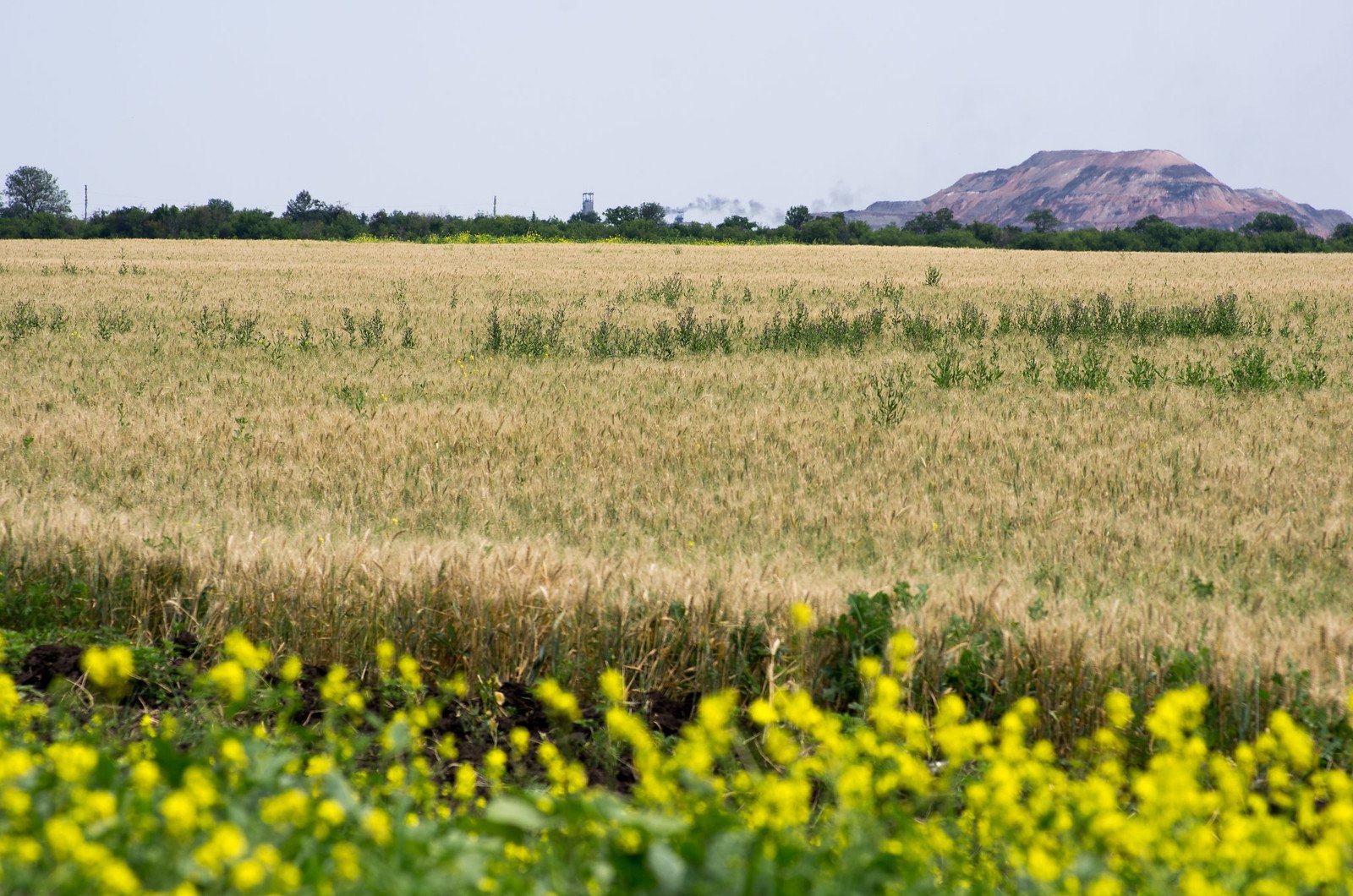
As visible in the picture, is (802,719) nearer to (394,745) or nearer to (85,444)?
(394,745)

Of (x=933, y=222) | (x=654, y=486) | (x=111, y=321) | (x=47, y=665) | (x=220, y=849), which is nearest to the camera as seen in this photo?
(x=220, y=849)

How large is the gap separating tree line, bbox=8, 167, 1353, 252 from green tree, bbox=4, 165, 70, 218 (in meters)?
67.1

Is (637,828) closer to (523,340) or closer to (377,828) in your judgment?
(377,828)

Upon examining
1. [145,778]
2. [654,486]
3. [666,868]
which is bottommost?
[654,486]

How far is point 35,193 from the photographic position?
425 feet

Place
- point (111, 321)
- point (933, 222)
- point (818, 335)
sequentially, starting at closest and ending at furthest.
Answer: point (818, 335) < point (111, 321) < point (933, 222)

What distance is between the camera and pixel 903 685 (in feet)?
13.4

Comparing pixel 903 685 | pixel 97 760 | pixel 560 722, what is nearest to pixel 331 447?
pixel 560 722

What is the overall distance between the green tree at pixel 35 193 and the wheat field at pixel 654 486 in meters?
134

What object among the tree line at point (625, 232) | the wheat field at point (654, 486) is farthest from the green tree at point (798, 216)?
the wheat field at point (654, 486)

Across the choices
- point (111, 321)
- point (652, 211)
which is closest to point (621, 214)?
point (652, 211)

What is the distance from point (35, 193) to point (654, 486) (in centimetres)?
14845

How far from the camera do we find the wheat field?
4.44 meters

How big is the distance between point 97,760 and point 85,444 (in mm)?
6302
